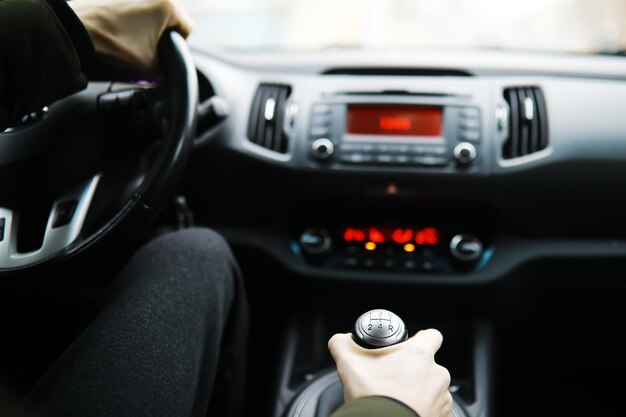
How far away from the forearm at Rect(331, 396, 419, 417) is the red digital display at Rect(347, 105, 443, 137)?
85 centimetres

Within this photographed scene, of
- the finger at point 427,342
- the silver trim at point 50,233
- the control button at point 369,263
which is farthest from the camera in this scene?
the control button at point 369,263

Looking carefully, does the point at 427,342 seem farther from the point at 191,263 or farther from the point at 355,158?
the point at 355,158

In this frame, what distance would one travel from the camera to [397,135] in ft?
4.78

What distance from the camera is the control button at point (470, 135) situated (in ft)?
4.73

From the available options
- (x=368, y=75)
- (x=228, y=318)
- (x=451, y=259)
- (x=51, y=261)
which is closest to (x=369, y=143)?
(x=368, y=75)

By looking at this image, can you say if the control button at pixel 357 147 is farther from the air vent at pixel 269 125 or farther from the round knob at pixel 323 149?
the air vent at pixel 269 125

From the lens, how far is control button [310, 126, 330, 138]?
1485 millimetres

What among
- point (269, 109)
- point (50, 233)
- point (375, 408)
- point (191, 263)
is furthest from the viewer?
point (269, 109)

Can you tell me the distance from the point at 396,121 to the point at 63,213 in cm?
74

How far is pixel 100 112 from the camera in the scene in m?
1.16

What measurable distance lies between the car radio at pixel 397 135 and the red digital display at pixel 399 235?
0.55 ft

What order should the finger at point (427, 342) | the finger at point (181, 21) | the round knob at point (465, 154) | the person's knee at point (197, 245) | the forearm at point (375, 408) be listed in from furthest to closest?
1. the round knob at point (465, 154)
2. the person's knee at point (197, 245)
3. the finger at point (181, 21)
4. the finger at point (427, 342)
5. the forearm at point (375, 408)

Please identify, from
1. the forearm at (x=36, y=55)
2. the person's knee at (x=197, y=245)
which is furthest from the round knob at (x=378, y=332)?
the forearm at (x=36, y=55)

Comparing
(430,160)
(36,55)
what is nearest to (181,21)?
(36,55)
